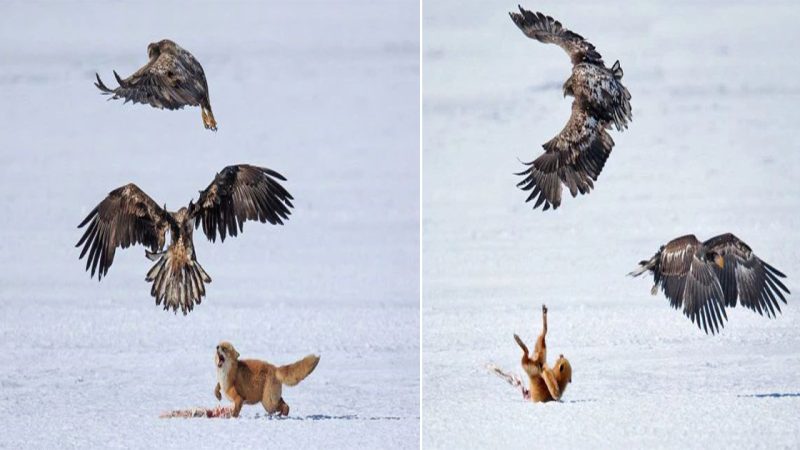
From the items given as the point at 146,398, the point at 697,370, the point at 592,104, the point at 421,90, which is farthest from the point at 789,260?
the point at 146,398

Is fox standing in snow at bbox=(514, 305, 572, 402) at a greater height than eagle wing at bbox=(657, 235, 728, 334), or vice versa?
eagle wing at bbox=(657, 235, 728, 334)

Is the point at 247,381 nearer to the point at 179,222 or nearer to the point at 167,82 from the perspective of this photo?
the point at 179,222

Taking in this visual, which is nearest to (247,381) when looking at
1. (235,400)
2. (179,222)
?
(235,400)

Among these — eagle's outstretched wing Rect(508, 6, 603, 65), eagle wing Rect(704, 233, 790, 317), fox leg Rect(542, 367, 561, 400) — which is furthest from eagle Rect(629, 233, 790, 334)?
eagle's outstretched wing Rect(508, 6, 603, 65)

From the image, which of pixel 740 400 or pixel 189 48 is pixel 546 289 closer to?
pixel 740 400

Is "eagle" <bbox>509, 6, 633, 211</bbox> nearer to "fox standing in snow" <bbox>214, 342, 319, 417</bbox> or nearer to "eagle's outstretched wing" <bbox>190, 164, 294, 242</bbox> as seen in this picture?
"eagle's outstretched wing" <bbox>190, 164, 294, 242</bbox>

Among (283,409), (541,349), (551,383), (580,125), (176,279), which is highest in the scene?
(580,125)
